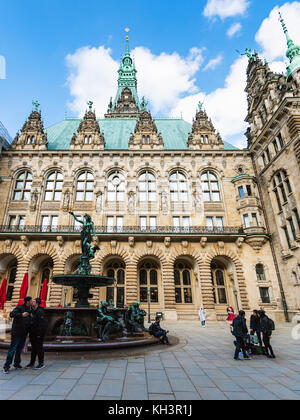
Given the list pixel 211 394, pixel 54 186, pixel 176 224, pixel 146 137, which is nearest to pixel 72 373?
pixel 211 394

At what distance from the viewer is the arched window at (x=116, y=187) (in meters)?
25.4

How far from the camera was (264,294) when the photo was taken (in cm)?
2091

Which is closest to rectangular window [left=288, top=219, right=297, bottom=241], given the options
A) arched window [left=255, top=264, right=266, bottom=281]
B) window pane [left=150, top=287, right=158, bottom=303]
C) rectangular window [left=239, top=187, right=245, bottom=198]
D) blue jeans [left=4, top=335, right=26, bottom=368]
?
arched window [left=255, top=264, right=266, bottom=281]

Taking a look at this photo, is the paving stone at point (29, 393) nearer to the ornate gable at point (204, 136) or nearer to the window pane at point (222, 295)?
the window pane at point (222, 295)

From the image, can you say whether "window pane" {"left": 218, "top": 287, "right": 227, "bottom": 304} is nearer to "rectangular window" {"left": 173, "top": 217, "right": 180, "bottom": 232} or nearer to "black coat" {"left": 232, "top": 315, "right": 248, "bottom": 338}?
"rectangular window" {"left": 173, "top": 217, "right": 180, "bottom": 232}

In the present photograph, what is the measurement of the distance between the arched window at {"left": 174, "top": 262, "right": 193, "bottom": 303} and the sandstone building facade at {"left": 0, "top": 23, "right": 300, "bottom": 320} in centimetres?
10

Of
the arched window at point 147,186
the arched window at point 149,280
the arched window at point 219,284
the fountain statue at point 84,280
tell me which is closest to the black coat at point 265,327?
the fountain statue at point 84,280

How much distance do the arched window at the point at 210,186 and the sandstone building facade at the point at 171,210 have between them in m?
0.20

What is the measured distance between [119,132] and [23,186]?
15005 millimetres

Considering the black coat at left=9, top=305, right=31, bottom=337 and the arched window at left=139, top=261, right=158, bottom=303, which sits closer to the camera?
the black coat at left=9, top=305, right=31, bottom=337

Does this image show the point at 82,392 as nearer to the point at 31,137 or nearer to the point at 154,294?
the point at 154,294

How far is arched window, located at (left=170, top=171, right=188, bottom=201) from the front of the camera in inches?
1012
